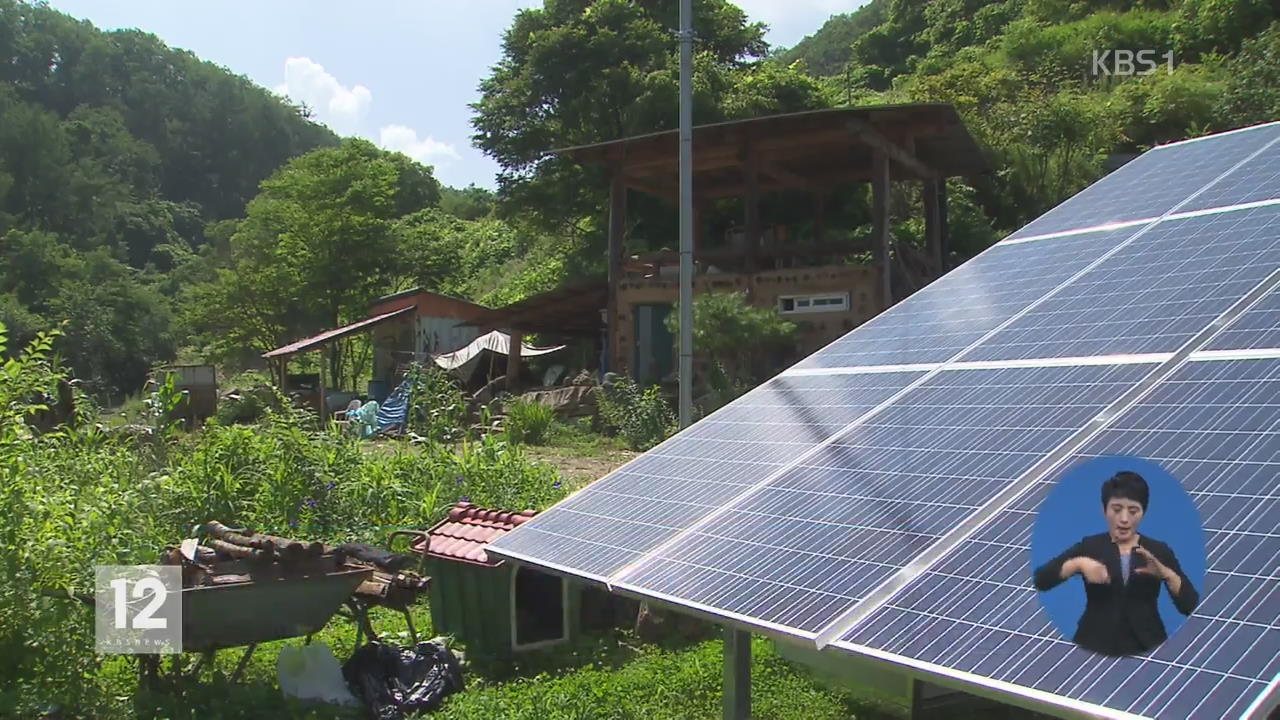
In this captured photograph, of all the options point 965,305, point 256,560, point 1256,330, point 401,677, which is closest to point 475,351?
point 401,677

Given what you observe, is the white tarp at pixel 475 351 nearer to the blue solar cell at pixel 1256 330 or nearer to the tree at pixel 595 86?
the tree at pixel 595 86

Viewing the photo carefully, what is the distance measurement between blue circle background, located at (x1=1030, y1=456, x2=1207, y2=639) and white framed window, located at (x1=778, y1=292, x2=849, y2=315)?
17292 millimetres

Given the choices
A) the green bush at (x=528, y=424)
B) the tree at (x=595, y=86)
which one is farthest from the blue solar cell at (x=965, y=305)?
the tree at (x=595, y=86)

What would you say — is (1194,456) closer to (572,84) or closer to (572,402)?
(572,402)

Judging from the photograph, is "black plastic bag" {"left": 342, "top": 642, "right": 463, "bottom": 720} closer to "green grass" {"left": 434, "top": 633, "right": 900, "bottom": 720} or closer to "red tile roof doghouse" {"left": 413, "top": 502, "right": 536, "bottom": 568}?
"green grass" {"left": 434, "top": 633, "right": 900, "bottom": 720}

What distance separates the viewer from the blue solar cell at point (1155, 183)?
7.04m

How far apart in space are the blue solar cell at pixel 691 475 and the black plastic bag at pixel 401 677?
1917 mm

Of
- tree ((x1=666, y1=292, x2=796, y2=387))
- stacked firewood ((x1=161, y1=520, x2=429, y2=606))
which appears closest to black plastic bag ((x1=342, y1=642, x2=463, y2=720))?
stacked firewood ((x1=161, y1=520, x2=429, y2=606))

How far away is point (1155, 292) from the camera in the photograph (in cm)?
525

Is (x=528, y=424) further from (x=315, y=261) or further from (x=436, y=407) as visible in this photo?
(x=315, y=261)

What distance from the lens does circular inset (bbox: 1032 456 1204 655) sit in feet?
8.73

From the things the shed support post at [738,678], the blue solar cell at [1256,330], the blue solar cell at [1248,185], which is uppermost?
the blue solar cell at [1248,185]

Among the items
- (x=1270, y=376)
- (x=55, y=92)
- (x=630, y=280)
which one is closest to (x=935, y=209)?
(x=630, y=280)

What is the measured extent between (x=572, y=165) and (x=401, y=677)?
87.2 ft
